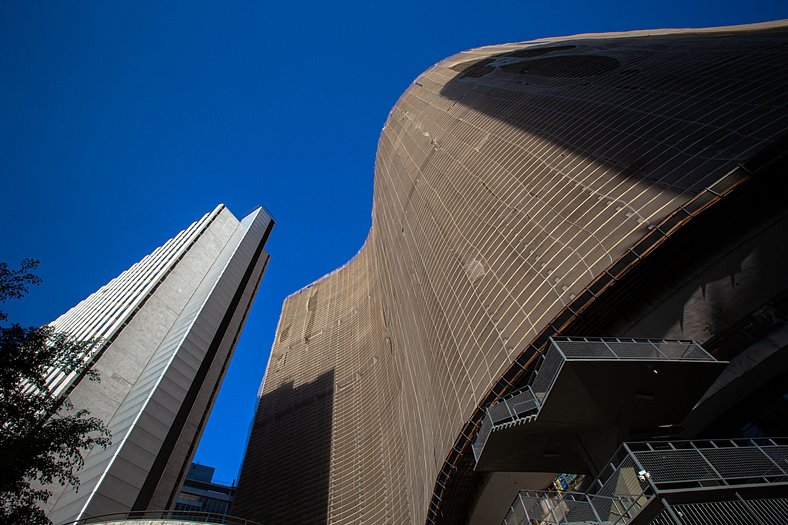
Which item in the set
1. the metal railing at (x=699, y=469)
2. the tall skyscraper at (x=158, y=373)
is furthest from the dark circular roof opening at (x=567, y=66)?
the tall skyscraper at (x=158, y=373)

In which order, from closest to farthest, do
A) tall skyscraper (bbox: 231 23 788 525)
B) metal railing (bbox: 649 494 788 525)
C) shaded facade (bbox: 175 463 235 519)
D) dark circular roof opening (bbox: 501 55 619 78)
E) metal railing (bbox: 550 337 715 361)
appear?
metal railing (bbox: 649 494 788 525)
metal railing (bbox: 550 337 715 361)
tall skyscraper (bbox: 231 23 788 525)
dark circular roof opening (bbox: 501 55 619 78)
shaded facade (bbox: 175 463 235 519)

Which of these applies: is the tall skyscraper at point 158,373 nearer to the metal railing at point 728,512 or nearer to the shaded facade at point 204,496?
the metal railing at point 728,512

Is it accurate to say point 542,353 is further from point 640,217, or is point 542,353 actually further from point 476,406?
point 640,217

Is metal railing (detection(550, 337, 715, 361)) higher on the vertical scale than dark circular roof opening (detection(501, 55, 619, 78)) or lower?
lower

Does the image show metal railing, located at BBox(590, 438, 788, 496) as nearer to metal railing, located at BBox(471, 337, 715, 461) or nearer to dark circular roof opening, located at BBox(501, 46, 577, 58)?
metal railing, located at BBox(471, 337, 715, 461)

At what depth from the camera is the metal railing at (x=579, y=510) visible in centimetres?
768

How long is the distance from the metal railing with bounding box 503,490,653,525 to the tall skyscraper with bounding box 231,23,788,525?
2554 millimetres

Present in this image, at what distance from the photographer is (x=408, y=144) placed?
34094mm

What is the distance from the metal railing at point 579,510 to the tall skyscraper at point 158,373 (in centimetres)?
1329

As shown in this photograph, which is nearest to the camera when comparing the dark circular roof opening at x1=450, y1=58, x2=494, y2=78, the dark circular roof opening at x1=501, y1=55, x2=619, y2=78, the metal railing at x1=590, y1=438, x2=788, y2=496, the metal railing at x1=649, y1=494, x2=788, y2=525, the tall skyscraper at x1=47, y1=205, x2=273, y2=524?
the metal railing at x1=649, y1=494, x2=788, y2=525

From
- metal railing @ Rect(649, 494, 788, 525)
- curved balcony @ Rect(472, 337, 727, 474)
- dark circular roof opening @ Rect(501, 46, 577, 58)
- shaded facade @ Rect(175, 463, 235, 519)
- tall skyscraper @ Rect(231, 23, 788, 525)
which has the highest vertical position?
dark circular roof opening @ Rect(501, 46, 577, 58)

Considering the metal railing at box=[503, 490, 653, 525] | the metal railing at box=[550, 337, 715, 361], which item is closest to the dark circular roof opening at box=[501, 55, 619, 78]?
the metal railing at box=[550, 337, 715, 361]

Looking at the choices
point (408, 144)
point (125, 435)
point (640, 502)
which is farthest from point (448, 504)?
point (408, 144)

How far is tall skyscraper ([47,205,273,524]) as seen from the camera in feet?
54.9
